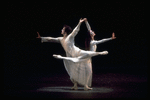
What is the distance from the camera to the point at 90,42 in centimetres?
687

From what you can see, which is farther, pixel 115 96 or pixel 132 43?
pixel 132 43

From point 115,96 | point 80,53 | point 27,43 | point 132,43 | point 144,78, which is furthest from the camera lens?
point 132,43

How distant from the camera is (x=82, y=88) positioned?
7.08m

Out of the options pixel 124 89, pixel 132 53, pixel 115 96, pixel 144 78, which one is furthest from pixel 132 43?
pixel 115 96

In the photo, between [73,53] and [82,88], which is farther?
[82,88]

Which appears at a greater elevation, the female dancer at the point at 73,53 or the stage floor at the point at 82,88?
the female dancer at the point at 73,53

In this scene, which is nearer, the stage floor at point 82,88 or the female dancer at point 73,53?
the stage floor at point 82,88

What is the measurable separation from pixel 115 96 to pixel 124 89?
0.95 m

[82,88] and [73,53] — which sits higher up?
[73,53]

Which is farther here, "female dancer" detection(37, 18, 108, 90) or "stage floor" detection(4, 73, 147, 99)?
"female dancer" detection(37, 18, 108, 90)

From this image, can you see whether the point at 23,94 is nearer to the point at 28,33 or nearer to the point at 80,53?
the point at 80,53

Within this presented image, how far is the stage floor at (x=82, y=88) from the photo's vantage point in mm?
5898

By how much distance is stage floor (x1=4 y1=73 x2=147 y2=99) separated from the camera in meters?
5.90

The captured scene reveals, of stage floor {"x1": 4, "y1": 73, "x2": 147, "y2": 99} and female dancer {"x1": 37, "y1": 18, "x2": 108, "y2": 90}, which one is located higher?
female dancer {"x1": 37, "y1": 18, "x2": 108, "y2": 90}
